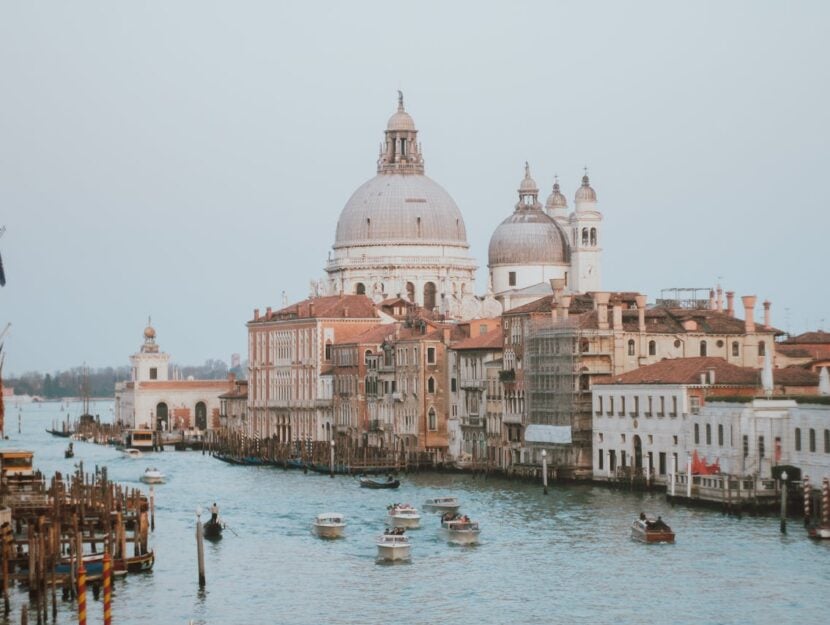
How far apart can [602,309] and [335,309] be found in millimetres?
28784

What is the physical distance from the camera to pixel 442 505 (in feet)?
182

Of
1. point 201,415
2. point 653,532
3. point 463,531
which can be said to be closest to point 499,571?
point 653,532

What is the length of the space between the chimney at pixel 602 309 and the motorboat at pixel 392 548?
70.0ft

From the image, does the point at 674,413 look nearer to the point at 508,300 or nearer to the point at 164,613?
the point at 164,613

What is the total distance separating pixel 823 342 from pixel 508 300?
83.0 feet

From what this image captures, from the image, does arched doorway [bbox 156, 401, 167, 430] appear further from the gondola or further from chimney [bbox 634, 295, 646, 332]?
chimney [bbox 634, 295, 646, 332]

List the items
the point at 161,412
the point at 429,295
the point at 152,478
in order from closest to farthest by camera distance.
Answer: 1. the point at 152,478
2. the point at 429,295
3. the point at 161,412

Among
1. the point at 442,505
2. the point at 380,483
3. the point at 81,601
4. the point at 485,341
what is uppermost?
the point at 485,341

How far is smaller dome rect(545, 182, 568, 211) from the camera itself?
10769 cm

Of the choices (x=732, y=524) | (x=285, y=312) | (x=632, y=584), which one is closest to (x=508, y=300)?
(x=285, y=312)

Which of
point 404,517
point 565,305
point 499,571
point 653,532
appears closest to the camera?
point 499,571

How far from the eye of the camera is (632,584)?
40.8 m

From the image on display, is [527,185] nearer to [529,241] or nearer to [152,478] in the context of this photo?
[529,241]

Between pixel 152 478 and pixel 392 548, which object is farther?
pixel 152 478
